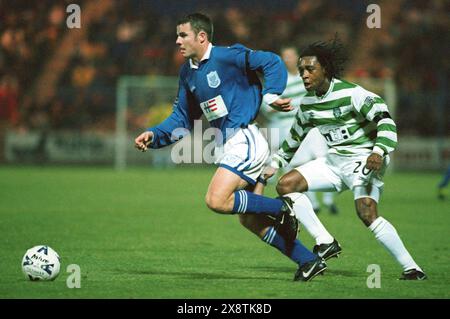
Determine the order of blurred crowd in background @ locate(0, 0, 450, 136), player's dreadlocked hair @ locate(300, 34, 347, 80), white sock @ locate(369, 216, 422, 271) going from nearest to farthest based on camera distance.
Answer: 1. white sock @ locate(369, 216, 422, 271)
2. player's dreadlocked hair @ locate(300, 34, 347, 80)
3. blurred crowd in background @ locate(0, 0, 450, 136)

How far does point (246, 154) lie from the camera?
22.6 feet

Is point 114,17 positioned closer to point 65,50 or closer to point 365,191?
point 65,50

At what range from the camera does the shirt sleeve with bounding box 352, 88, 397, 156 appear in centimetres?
687

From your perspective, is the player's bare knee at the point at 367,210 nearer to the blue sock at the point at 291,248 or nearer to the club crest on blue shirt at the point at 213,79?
the blue sock at the point at 291,248

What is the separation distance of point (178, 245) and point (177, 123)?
96.0 inches

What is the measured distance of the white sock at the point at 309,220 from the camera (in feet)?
24.0

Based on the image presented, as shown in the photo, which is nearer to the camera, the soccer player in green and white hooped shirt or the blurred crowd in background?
the soccer player in green and white hooped shirt

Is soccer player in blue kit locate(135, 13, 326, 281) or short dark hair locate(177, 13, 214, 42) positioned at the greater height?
short dark hair locate(177, 13, 214, 42)

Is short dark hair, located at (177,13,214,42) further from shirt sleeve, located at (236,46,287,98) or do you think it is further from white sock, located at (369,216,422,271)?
white sock, located at (369,216,422,271)

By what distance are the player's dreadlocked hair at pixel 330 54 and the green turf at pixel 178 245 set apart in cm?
168
